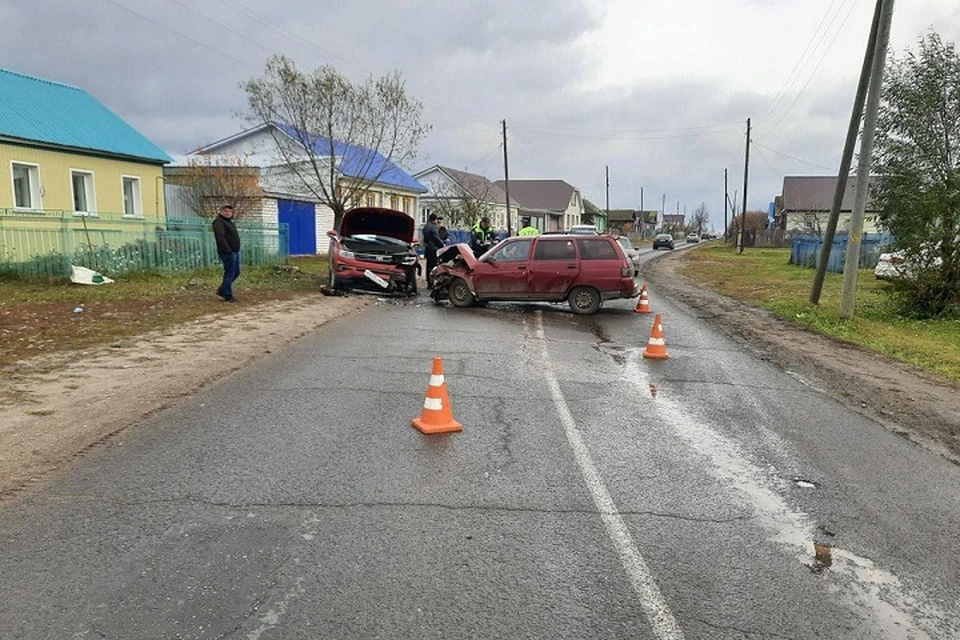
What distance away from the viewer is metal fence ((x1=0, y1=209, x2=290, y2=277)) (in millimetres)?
15539

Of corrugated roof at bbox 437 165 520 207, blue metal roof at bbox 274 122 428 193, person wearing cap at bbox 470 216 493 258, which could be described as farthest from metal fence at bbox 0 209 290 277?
corrugated roof at bbox 437 165 520 207

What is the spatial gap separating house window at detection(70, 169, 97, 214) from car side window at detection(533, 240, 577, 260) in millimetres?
14842

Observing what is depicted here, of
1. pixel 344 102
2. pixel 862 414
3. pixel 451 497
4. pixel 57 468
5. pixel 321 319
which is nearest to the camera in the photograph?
pixel 451 497

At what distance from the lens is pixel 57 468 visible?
15.4 feet

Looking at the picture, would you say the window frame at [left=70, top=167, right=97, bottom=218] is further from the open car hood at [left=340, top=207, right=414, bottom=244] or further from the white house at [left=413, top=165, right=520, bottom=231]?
the white house at [left=413, top=165, right=520, bottom=231]

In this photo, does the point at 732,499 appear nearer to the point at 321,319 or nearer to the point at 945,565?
the point at 945,565

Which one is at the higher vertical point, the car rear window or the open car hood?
the open car hood

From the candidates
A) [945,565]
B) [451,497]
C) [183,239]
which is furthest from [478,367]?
[183,239]

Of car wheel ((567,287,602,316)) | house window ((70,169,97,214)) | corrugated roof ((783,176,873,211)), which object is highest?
corrugated roof ((783,176,873,211))

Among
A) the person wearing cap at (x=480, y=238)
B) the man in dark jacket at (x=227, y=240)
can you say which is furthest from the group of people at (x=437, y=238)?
the man in dark jacket at (x=227, y=240)

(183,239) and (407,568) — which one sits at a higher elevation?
(183,239)

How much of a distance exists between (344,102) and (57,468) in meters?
18.4

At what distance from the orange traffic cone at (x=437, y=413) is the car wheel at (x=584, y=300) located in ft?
27.6

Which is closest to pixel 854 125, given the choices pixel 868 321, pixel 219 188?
pixel 868 321
